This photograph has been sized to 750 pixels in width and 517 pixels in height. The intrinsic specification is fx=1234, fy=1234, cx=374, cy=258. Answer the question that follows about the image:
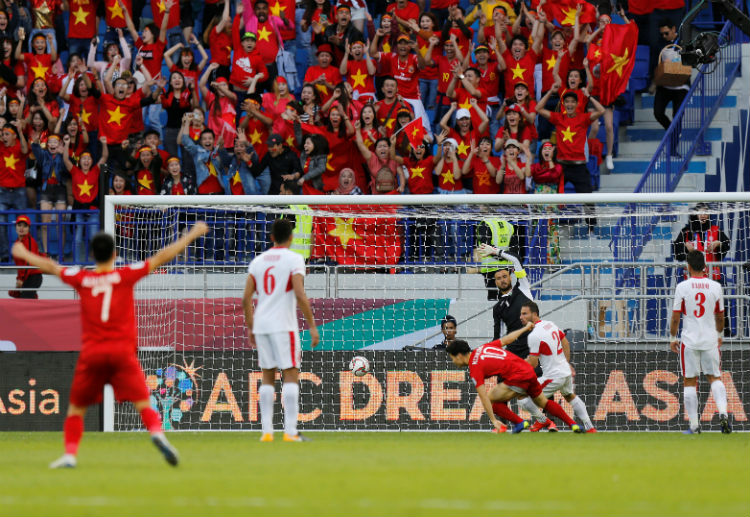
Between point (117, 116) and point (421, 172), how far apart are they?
5502mm

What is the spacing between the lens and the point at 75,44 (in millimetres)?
22859

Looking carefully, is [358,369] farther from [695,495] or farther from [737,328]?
[695,495]

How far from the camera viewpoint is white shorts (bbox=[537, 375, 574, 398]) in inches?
572

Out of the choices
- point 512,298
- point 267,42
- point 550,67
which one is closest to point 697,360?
point 512,298

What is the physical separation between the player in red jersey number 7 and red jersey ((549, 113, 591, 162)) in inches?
469

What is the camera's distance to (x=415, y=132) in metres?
20.2

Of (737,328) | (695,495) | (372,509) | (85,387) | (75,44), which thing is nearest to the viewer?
(372,509)

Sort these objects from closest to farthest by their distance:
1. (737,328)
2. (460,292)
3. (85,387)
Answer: (85,387) → (737,328) → (460,292)

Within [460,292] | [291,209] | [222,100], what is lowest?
[460,292]

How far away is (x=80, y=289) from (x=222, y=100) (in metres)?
12.6

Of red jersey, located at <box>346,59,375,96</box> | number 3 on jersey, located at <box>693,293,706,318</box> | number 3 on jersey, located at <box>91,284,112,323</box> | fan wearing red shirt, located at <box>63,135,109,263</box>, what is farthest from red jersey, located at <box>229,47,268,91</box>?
number 3 on jersey, located at <box>91,284,112,323</box>

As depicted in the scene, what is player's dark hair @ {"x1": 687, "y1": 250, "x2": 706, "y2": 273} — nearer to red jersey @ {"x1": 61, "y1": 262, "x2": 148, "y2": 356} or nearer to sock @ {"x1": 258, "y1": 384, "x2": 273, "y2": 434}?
sock @ {"x1": 258, "y1": 384, "x2": 273, "y2": 434}

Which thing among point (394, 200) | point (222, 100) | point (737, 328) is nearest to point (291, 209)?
point (394, 200)

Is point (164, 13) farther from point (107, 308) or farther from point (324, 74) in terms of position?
point (107, 308)
